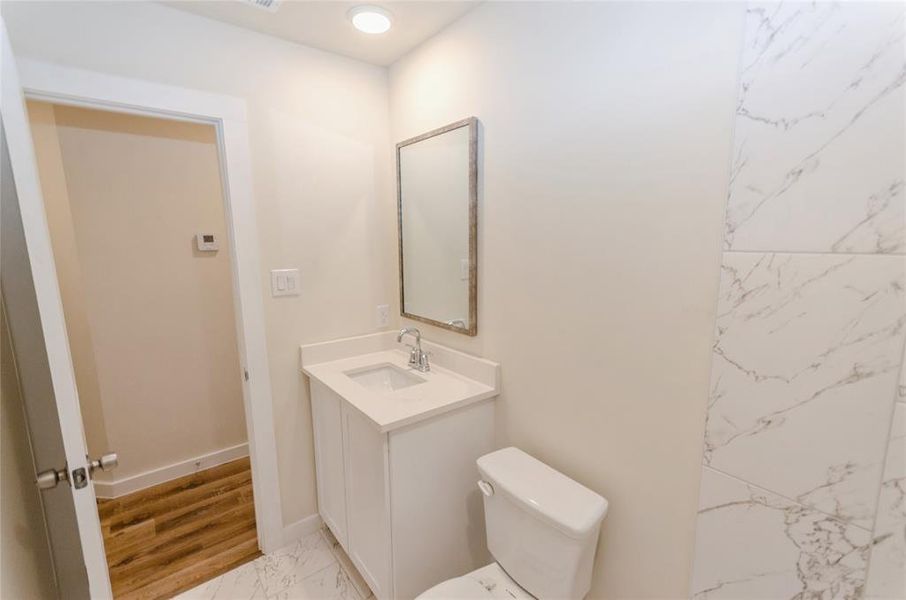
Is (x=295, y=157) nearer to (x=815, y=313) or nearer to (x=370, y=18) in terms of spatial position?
(x=370, y=18)

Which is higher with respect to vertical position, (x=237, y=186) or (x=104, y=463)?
(x=237, y=186)

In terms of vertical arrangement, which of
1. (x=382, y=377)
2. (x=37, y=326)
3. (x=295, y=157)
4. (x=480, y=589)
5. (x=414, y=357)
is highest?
(x=295, y=157)

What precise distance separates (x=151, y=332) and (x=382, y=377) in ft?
4.84

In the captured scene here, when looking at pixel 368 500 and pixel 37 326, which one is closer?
pixel 37 326

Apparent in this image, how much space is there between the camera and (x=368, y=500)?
4.92ft

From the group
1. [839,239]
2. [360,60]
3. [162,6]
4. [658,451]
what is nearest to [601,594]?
[658,451]

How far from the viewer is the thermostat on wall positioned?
7.95 feet

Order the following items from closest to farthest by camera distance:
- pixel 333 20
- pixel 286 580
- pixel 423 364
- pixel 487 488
A: pixel 487 488 < pixel 333 20 < pixel 286 580 < pixel 423 364

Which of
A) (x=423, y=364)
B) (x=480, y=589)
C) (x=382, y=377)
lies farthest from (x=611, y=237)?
(x=382, y=377)

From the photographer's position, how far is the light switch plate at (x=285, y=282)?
70.3 inches

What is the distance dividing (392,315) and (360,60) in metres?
1.26

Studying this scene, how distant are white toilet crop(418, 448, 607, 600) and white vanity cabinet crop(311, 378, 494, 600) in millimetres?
200

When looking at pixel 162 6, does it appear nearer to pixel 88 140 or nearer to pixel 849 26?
pixel 88 140

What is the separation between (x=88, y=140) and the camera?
2.06 meters
